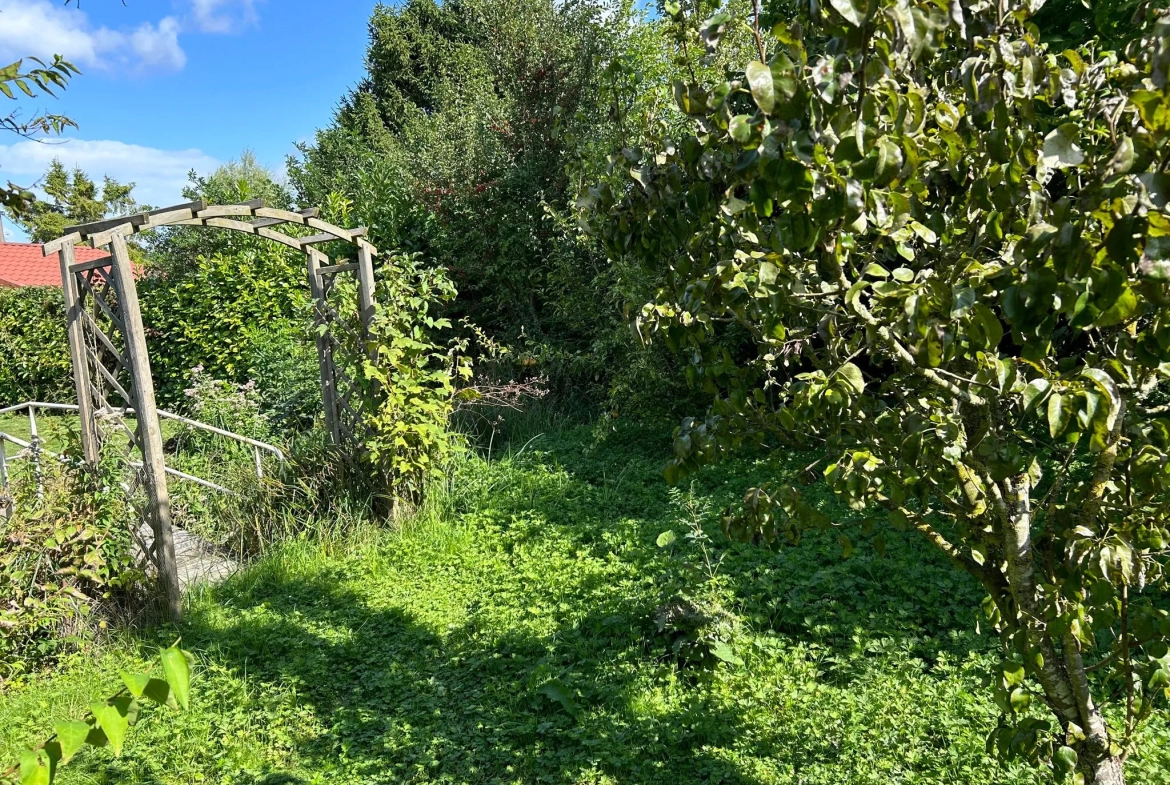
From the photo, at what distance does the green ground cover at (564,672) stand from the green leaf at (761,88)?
2.33m

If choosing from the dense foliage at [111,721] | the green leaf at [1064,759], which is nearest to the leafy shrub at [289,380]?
the dense foliage at [111,721]

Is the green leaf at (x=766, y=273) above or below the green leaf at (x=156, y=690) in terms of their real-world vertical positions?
above

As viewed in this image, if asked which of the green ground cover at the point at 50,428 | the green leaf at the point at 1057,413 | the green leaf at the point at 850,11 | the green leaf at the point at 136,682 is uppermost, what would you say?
the green leaf at the point at 850,11

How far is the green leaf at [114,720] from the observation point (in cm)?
97

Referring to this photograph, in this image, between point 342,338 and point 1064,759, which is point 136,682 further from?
point 342,338

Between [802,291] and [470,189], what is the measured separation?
8.19 m

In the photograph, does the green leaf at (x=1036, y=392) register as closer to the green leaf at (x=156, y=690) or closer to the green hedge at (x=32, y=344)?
the green leaf at (x=156, y=690)

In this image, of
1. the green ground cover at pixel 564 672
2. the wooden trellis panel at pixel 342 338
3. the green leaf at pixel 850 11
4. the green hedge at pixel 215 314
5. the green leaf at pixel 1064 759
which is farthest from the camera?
the green hedge at pixel 215 314

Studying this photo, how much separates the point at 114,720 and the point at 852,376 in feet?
4.49

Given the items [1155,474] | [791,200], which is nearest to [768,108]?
[791,200]

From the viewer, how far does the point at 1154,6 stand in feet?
4.57

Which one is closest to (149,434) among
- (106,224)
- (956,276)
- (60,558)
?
(60,558)

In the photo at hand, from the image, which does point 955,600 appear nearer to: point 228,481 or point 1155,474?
point 1155,474

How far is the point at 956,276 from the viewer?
1550mm
